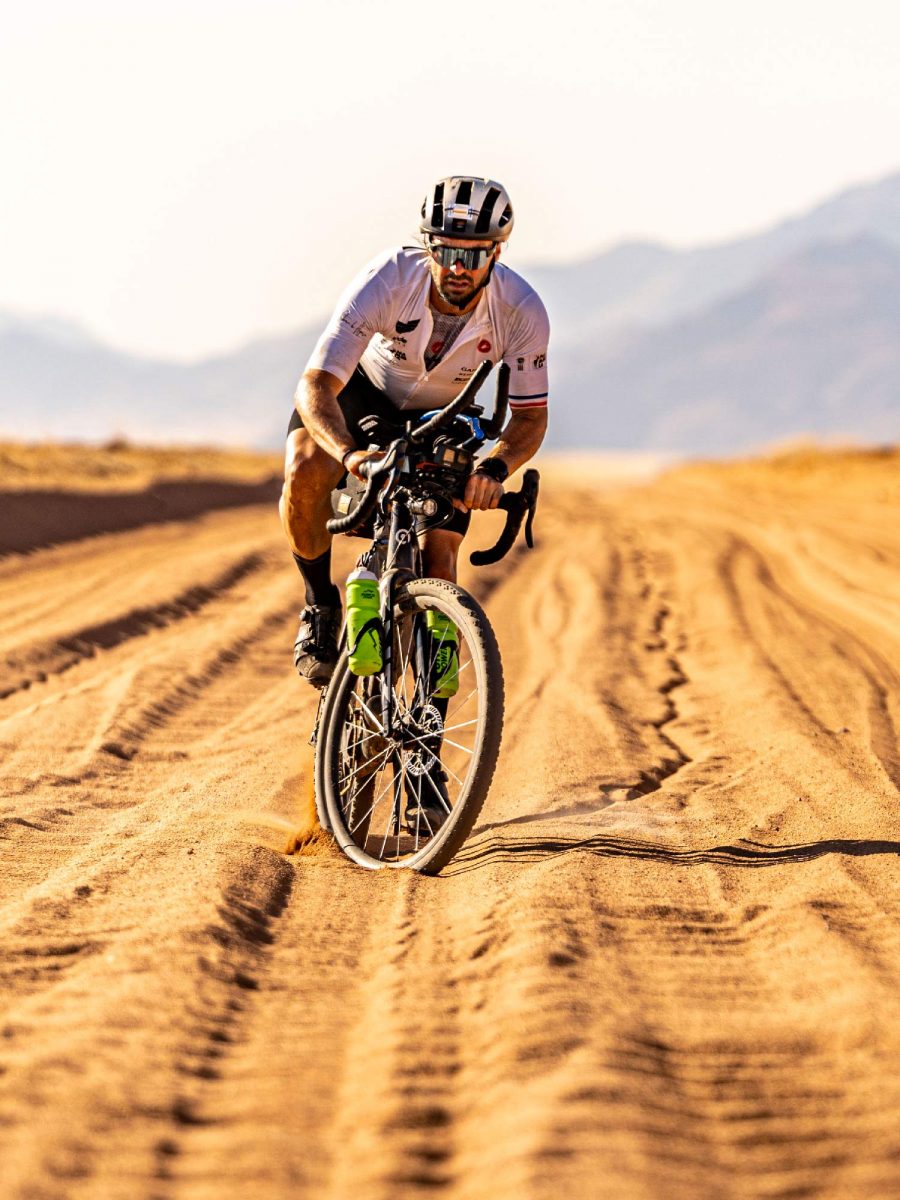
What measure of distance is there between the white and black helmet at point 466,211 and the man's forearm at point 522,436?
0.68 m

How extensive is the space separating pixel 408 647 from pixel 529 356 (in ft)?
3.66

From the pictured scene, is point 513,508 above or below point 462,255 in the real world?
below

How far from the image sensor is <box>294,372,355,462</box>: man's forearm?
15.7 ft

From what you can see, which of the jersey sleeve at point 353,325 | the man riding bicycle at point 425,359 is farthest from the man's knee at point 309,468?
the jersey sleeve at point 353,325

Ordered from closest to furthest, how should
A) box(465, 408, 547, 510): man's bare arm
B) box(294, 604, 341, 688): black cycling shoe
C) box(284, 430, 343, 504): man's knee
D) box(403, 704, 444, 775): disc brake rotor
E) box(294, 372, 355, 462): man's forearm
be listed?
box(403, 704, 444, 775): disc brake rotor, box(294, 372, 355, 462): man's forearm, box(465, 408, 547, 510): man's bare arm, box(284, 430, 343, 504): man's knee, box(294, 604, 341, 688): black cycling shoe

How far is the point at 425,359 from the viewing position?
502 cm

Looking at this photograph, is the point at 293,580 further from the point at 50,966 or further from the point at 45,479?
the point at 50,966

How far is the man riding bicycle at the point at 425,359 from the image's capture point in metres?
4.70

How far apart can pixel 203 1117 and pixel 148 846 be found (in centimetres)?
208

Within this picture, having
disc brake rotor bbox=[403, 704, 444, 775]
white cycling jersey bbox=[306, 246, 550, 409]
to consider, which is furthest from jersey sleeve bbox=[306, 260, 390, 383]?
disc brake rotor bbox=[403, 704, 444, 775]

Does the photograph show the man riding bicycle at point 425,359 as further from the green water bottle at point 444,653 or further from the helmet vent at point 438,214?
the green water bottle at point 444,653

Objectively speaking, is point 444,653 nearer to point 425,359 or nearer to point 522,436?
point 522,436

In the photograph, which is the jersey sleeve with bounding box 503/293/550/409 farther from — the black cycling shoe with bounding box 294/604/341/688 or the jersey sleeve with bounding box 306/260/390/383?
the black cycling shoe with bounding box 294/604/341/688

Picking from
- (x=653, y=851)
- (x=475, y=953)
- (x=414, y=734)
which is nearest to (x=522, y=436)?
(x=414, y=734)
